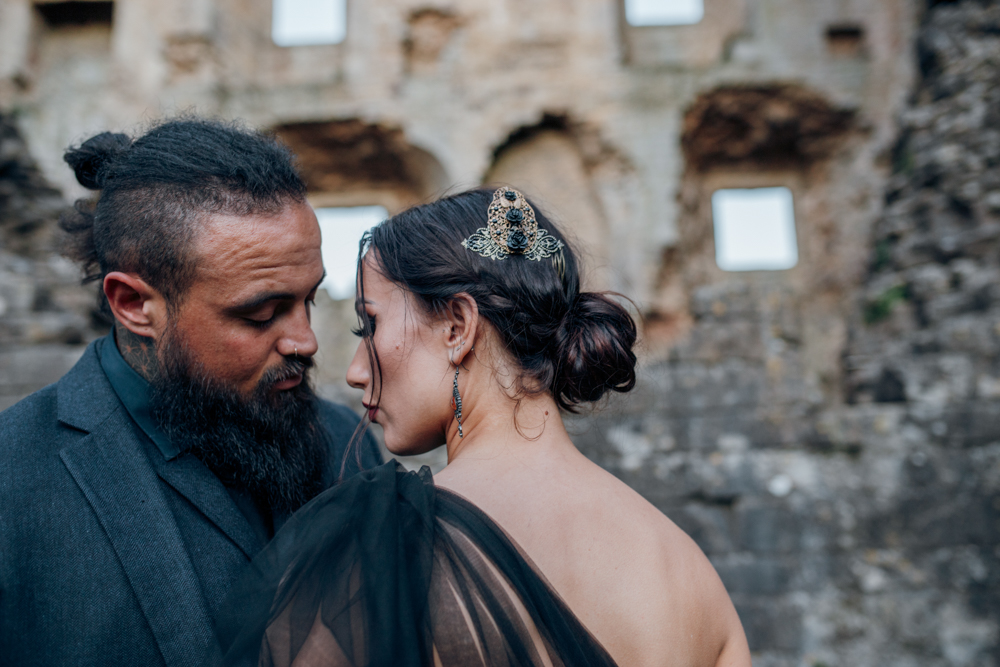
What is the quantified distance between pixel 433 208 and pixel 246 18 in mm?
11357

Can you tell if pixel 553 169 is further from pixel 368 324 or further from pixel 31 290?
pixel 368 324

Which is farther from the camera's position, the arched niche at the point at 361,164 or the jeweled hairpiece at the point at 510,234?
the arched niche at the point at 361,164

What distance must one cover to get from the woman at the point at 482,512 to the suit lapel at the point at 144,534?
178 mm

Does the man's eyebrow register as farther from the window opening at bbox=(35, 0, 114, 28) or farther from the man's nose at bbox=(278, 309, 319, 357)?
the window opening at bbox=(35, 0, 114, 28)

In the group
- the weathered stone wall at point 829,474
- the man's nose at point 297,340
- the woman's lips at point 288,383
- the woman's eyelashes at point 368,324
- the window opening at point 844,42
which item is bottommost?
the weathered stone wall at point 829,474

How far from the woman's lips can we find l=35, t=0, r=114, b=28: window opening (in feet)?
39.7

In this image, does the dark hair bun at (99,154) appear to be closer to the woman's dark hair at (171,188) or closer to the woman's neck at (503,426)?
the woman's dark hair at (171,188)

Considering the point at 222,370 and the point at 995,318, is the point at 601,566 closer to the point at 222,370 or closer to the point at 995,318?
the point at 222,370

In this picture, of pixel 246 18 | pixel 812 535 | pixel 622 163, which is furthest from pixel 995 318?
pixel 246 18

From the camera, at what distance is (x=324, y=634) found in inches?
39.4

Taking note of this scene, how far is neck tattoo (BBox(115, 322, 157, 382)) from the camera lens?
1672mm

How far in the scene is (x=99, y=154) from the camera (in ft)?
5.82

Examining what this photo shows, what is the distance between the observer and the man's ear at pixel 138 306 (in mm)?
1644

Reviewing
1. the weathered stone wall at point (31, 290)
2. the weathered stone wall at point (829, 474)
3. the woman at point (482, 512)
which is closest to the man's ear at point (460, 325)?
the woman at point (482, 512)
